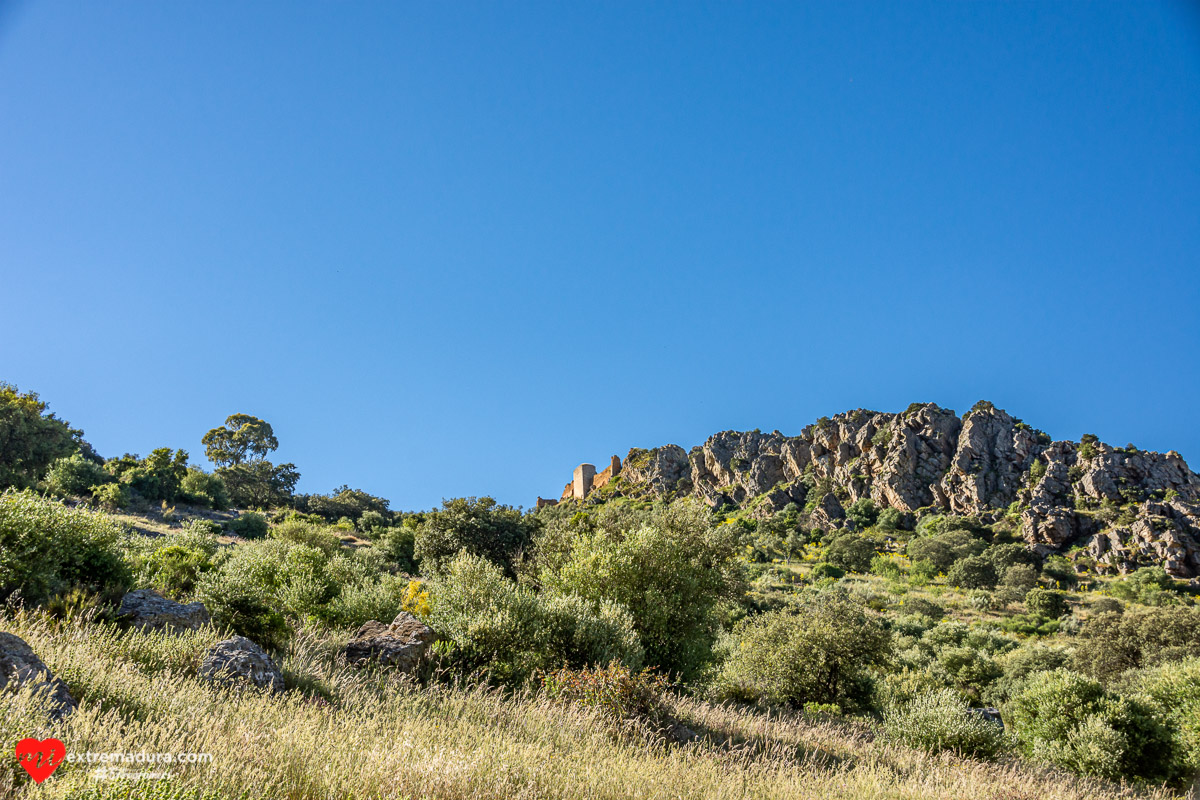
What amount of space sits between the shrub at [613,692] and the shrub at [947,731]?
6.38m

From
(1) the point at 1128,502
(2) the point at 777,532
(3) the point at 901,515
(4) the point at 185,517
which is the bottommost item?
(4) the point at 185,517

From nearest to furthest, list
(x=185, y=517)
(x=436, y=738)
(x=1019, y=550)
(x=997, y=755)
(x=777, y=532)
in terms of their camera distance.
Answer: (x=436, y=738), (x=997, y=755), (x=185, y=517), (x=1019, y=550), (x=777, y=532)

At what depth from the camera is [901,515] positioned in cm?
8244

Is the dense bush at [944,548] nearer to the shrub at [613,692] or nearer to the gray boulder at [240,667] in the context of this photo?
the shrub at [613,692]

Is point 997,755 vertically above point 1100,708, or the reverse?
point 1100,708

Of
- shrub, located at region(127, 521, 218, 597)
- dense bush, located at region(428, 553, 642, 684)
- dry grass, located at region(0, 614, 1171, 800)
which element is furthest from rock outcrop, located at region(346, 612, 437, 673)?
shrub, located at region(127, 521, 218, 597)

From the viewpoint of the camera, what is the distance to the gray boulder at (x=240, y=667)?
23.8ft

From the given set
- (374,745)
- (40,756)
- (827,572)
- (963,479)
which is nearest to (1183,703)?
(374,745)

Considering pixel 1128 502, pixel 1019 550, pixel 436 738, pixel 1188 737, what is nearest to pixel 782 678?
pixel 1188 737

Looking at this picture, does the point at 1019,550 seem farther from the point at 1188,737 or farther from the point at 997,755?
the point at 997,755

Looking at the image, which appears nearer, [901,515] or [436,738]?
[436,738]

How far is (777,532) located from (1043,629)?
40039mm

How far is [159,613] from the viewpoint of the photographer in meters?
9.94

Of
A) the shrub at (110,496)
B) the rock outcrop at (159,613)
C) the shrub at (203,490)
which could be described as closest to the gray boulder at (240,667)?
the rock outcrop at (159,613)
